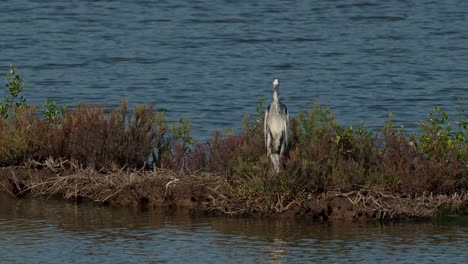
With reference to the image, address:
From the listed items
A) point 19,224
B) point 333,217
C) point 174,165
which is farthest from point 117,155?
point 333,217

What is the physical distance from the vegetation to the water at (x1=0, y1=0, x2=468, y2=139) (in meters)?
5.90

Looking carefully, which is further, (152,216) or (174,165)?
(174,165)

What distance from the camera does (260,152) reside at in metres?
15.9

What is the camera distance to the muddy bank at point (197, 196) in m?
15.0

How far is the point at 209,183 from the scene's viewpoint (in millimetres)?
15633

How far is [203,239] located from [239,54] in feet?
68.7

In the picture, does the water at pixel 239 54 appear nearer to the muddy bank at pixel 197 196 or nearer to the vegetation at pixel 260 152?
the vegetation at pixel 260 152

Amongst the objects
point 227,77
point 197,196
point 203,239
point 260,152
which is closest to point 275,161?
point 260,152

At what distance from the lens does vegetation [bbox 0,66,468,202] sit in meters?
15.1

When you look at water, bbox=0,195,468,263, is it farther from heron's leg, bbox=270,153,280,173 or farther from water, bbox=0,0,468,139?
water, bbox=0,0,468,139

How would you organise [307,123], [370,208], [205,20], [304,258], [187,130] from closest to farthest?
[304,258]
[370,208]
[307,123]
[187,130]
[205,20]

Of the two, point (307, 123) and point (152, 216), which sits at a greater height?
point (307, 123)

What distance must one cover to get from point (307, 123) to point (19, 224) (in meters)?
3.61

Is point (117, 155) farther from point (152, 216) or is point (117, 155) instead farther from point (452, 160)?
point (452, 160)
